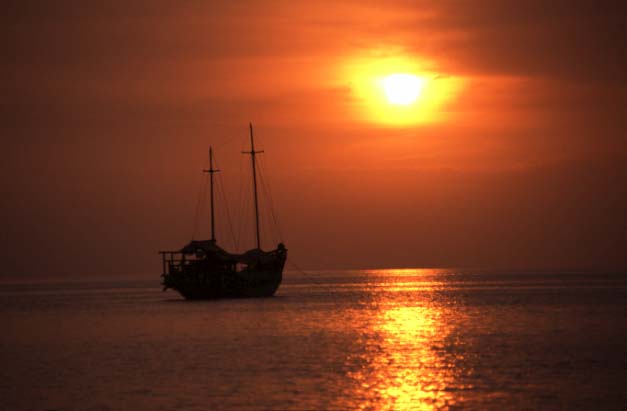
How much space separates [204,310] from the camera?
327ft

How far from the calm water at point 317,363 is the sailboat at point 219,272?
15896 mm

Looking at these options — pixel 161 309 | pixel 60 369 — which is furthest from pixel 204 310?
pixel 60 369

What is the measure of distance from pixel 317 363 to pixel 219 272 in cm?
6021

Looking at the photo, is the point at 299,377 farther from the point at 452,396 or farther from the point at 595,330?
the point at 595,330

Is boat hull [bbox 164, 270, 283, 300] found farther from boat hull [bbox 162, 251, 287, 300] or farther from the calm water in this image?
the calm water

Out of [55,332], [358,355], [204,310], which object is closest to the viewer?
[358,355]

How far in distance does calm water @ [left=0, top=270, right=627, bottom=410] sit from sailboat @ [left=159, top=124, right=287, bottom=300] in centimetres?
1590

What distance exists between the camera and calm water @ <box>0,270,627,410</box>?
37875 millimetres

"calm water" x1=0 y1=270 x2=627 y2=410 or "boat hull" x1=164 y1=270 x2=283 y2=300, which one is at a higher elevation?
"boat hull" x1=164 y1=270 x2=283 y2=300

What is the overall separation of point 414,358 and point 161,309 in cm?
6142

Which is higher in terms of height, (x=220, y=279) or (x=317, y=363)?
(x=220, y=279)

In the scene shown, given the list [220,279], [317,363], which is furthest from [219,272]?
[317,363]

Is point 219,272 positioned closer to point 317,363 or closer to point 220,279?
point 220,279

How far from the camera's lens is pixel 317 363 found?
166ft
